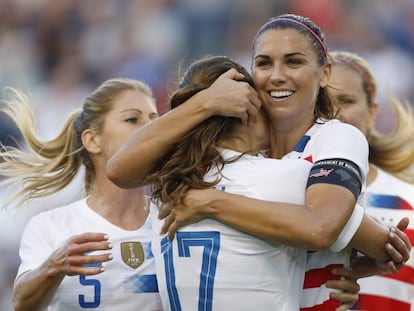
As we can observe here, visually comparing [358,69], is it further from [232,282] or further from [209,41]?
[209,41]

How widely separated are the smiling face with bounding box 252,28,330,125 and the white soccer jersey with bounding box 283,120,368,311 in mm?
115

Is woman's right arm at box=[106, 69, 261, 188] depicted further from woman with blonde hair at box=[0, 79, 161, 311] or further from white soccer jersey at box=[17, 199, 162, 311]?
white soccer jersey at box=[17, 199, 162, 311]

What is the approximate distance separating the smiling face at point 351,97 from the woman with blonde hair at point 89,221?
0.88 metres

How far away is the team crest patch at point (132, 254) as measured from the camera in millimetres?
3846

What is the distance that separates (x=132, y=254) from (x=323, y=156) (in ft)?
3.92

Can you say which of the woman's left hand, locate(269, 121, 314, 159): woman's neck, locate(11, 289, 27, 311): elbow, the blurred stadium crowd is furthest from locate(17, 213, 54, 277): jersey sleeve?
the blurred stadium crowd

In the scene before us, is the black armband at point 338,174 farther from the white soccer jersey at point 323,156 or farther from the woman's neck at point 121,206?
the woman's neck at point 121,206

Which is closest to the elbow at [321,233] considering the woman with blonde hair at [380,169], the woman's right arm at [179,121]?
the woman's right arm at [179,121]

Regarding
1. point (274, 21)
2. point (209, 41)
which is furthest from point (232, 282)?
point (209, 41)

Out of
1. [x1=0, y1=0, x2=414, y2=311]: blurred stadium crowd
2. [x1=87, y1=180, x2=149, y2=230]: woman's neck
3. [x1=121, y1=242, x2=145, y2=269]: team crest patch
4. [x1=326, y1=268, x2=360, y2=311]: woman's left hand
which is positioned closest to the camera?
[x1=326, y1=268, x2=360, y2=311]: woman's left hand

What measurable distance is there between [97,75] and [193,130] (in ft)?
20.3

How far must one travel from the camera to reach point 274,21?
10.7 feet

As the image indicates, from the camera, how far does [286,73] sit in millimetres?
3176

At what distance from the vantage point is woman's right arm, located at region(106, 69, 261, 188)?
300 cm
